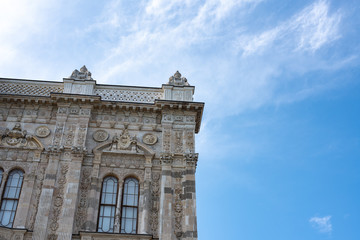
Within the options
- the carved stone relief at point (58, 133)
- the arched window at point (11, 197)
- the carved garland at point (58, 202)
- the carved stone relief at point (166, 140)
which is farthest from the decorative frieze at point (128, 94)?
the arched window at point (11, 197)

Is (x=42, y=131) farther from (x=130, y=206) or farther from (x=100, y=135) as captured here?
(x=130, y=206)

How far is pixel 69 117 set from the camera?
1927 cm

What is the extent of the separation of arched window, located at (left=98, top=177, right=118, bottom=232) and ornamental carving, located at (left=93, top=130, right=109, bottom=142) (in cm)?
186

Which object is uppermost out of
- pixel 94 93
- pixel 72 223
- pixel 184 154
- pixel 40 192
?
pixel 94 93

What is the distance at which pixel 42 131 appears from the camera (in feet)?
62.0

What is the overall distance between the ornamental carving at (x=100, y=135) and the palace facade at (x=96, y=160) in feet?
0.18

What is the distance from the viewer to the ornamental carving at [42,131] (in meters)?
18.8

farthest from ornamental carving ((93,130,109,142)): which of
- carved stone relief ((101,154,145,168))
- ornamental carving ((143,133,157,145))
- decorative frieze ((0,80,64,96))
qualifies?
decorative frieze ((0,80,64,96))

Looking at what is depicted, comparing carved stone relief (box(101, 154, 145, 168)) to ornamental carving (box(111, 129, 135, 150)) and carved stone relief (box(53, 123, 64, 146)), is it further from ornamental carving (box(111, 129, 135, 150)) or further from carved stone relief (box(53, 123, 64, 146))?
carved stone relief (box(53, 123, 64, 146))

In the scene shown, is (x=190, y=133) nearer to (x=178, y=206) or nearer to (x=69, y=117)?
(x=178, y=206)

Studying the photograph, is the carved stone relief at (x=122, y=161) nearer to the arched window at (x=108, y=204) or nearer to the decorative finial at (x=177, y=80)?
the arched window at (x=108, y=204)

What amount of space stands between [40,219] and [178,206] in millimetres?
5350

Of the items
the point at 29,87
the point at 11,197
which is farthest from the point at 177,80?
the point at 11,197

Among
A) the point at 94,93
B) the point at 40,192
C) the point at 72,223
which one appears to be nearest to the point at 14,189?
the point at 40,192
